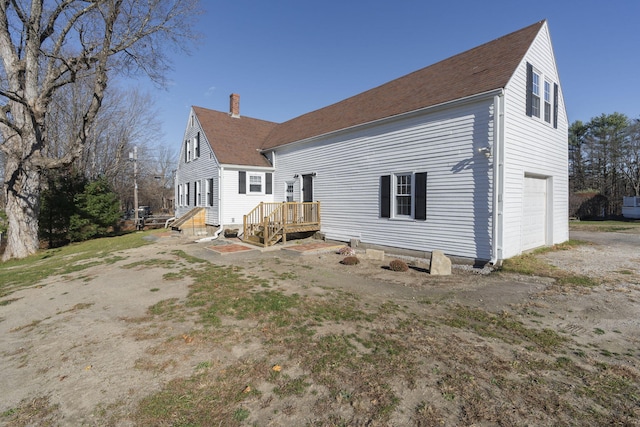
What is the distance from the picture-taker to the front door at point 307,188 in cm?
1487

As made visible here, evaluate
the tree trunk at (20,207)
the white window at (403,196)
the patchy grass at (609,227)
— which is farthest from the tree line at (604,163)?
the tree trunk at (20,207)

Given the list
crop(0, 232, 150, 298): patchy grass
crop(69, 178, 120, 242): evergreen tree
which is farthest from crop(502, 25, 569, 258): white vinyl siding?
crop(69, 178, 120, 242): evergreen tree

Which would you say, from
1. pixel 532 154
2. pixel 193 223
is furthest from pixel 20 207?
pixel 532 154

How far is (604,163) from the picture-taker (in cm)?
3659

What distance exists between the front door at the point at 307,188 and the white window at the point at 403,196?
5115 mm

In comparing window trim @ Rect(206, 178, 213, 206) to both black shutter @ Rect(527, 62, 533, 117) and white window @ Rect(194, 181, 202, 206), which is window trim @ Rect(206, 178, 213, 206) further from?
black shutter @ Rect(527, 62, 533, 117)

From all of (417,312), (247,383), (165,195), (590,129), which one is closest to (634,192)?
(590,129)

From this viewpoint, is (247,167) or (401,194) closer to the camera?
(401,194)

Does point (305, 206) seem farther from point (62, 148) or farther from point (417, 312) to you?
point (62, 148)

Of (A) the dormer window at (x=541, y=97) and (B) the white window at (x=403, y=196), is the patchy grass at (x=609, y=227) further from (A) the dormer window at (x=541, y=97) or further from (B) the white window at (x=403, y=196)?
(B) the white window at (x=403, y=196)

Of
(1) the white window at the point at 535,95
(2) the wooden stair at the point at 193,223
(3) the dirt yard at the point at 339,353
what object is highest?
(1) the white window at the point at 535,95

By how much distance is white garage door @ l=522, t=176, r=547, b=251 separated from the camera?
9.91m

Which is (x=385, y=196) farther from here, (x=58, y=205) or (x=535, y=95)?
(x=58, y=205)

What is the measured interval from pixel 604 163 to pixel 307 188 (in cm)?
4151
